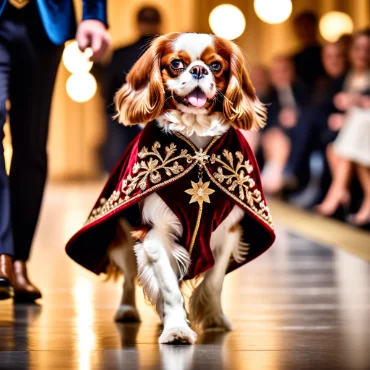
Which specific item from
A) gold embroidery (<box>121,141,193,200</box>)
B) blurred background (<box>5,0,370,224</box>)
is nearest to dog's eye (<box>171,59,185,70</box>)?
gold embroidery (<box>121,141,193,200</box>)

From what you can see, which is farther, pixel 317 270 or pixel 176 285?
pixel 317 270

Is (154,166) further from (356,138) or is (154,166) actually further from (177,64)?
(356,138)

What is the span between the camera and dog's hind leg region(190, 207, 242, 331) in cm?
385

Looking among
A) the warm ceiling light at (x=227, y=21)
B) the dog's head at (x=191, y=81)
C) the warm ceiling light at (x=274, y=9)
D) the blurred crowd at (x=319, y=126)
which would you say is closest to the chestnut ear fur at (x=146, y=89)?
the dog's head at (x=191, y=81)

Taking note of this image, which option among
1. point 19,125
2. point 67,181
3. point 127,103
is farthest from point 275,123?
point 127,103

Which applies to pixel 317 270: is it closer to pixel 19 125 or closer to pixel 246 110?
pixel 19 125

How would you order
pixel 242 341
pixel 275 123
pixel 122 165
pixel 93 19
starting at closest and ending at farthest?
pixel 242 341 → pixel 122 165 → pixel 93 19 → pixel 275 123

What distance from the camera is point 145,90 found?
12.1 feet

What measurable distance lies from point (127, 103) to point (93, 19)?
745 millimetres

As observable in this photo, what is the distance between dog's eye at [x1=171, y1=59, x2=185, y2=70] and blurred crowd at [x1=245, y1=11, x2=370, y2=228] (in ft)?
15.5

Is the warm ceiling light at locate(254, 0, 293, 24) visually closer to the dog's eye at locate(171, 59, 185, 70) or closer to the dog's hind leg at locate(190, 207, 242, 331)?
the dog's hind leg at locate(190, 207, 242, 331)

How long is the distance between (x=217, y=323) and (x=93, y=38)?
1.09 metres

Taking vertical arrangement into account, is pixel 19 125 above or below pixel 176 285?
above

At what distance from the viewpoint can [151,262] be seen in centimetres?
374
